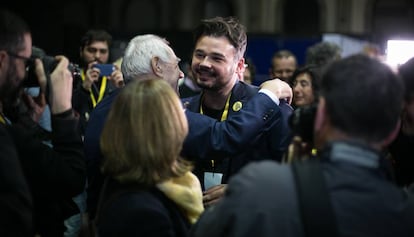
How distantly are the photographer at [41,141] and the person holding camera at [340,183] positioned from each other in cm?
60

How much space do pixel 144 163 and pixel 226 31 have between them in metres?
1.07

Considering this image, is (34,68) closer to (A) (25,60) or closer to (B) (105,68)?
(A) (25,60)

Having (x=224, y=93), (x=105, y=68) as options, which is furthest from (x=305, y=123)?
(x=105, y=68)

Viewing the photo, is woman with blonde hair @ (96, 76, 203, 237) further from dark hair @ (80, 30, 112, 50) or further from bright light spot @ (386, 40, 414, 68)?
dark hair @ (80, 30, 112, 50)

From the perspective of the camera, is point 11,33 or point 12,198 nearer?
point 12,198

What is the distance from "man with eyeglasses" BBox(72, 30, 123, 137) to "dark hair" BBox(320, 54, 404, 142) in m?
2.47

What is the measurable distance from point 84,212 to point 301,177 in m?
2.78

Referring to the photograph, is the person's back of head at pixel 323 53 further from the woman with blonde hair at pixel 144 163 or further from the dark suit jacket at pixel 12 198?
the dark suit jacket at pixel 12 198

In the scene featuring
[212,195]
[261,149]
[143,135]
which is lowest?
[212,195]

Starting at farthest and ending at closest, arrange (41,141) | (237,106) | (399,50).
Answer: (399,50) < (237,106) < (41,141)

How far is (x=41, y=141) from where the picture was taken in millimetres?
2066

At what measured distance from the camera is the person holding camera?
148cm

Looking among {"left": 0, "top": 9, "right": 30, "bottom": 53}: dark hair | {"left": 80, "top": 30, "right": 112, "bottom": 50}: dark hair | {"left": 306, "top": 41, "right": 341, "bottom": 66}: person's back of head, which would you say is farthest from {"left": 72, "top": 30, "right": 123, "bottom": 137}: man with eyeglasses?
{"left": 0, "top": 9, "right": 30, "bottom": 53}: dark hair

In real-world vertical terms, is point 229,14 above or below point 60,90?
below
